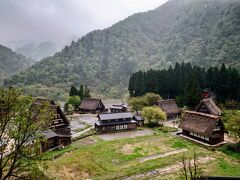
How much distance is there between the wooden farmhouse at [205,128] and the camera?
1537 inches

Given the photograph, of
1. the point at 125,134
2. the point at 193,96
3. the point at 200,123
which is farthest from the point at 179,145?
the point at 193,96

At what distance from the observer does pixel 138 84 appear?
82000mm

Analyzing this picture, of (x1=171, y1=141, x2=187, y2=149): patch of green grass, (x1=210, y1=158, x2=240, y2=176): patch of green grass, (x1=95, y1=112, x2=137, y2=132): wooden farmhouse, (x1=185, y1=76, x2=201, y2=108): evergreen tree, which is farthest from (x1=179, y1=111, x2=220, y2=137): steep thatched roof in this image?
(x1=185, y1=76, x2=201, y2=108): evergreen tree

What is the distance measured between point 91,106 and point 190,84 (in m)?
29.2

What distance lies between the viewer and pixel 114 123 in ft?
170

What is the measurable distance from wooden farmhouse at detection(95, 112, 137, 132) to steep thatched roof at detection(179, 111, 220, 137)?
41.2ft

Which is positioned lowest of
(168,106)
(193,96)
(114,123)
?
(114,123)

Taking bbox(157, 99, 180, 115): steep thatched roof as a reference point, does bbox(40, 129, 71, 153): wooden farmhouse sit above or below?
below

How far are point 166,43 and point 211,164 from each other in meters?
167

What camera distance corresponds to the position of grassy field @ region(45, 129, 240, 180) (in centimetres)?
2911

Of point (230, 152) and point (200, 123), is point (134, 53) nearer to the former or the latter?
point (200, 123)

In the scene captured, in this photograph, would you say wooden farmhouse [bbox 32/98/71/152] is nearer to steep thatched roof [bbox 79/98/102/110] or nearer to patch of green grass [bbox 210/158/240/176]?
patch of green grass [bbox 210/158/240/176]

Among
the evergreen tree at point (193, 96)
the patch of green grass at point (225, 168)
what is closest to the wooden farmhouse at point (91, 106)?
the evergreen tree at point (193, 96)

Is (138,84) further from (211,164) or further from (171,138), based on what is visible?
(211,164)
